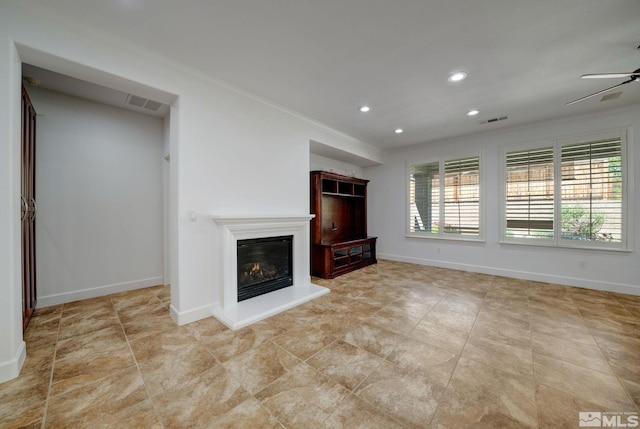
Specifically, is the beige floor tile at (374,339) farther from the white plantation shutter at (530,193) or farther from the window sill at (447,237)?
the white plantation shutter at (530,193)

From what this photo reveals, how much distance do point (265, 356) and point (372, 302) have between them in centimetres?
173

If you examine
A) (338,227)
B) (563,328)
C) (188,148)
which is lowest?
(563,328)

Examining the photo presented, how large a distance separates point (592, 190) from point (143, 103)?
7.17m

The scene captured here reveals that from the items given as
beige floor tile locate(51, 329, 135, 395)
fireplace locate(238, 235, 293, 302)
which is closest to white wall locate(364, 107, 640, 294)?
fireplace locate(238, 235, 293, 302)

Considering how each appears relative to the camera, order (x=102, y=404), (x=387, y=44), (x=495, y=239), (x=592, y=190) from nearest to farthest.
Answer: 1. (x=102, y=404)
2. (x=387, y=44)
3. (x=592, y=190)
4. (x=495, y=239)

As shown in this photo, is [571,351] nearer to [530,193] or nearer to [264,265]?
[530,193]

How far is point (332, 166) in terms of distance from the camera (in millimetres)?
5773

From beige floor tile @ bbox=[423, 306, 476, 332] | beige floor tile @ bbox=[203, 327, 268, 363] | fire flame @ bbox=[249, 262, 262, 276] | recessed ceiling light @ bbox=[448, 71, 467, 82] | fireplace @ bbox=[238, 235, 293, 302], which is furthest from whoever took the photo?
fire flame @ bbox=[249, 262, 262, 276]

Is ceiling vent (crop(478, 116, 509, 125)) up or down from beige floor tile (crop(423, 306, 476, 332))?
up

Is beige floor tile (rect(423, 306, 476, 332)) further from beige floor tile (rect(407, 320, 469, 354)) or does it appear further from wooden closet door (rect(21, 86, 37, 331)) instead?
wooden closet door (rect(21, 86, 37, 331))

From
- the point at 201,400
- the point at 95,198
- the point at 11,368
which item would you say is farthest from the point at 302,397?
the point at 95,198

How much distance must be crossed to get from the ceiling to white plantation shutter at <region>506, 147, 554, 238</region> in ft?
3.52

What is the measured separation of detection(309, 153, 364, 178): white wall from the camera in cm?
533

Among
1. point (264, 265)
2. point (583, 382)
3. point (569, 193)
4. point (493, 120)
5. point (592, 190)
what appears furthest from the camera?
point (493, 120)
